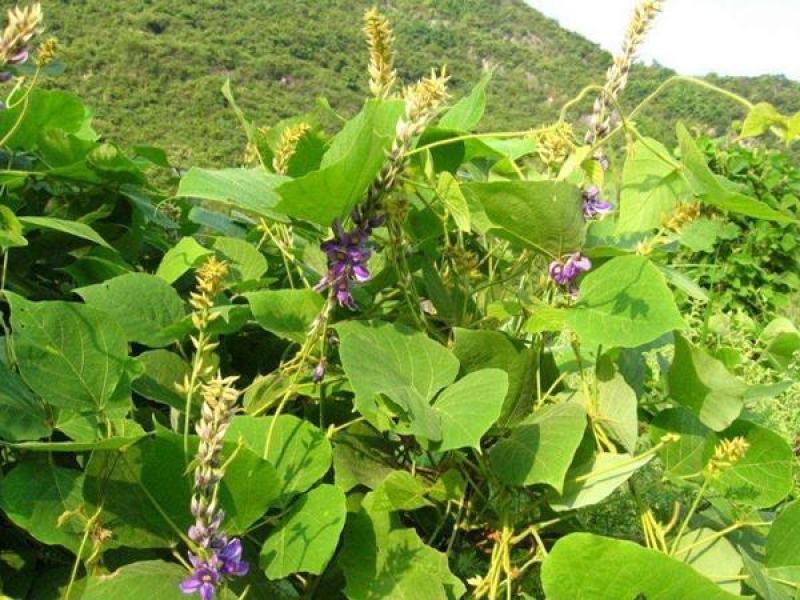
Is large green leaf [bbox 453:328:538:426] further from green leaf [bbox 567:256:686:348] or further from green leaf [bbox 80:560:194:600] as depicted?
green leaf [bbox 80:560:194:600]

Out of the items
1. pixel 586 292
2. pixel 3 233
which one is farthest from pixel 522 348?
pixel 3 233

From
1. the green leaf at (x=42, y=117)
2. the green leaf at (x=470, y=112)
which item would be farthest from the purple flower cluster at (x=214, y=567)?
the green leaf at (x=42, y=117)

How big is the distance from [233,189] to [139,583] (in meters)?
0.28

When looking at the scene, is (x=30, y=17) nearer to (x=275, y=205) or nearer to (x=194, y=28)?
(x=275, y=205)

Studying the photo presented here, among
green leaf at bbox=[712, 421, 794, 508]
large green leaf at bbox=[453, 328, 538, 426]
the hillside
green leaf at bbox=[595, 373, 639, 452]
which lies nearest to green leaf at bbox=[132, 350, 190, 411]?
large green leaf at bbox=[453, 328, 538, 426]

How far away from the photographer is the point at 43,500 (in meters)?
0.58

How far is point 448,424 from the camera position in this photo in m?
0.58

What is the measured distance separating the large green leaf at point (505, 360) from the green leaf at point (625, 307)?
69 mm

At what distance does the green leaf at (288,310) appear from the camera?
0.67m

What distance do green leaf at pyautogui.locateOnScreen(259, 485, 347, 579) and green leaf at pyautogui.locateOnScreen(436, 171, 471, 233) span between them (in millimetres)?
219

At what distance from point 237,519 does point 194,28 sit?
3911cm

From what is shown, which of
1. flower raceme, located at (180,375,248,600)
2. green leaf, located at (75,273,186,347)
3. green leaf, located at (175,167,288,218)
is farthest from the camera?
green leaf, located at (75,273,186,347)

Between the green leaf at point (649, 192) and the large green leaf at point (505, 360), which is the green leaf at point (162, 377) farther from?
the green leaf at point (649, 192)

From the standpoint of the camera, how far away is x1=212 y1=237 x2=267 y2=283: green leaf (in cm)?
82
